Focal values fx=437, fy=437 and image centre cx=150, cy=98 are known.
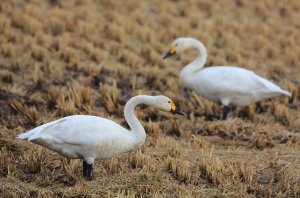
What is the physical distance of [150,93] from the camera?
7.70 meters

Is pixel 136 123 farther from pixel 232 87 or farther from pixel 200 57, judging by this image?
pixel 200 57

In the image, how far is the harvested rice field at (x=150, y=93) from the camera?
174 inches

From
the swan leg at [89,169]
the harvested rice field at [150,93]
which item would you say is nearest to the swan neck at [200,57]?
the harvested rice field at [150,93]

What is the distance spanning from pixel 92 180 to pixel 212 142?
2.19m

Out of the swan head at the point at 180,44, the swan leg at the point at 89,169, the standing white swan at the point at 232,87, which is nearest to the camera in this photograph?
the swan leg at the point at 89,169

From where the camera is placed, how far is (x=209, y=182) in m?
4.55

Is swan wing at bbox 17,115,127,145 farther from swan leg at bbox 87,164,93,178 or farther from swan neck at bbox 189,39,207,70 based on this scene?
swan neck at bbox 189,39,207,70

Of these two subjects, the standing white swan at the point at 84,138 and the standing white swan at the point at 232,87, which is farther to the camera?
the standing white swan at the point at 232,87

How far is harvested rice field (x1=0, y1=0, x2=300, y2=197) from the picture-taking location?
14.5 feet

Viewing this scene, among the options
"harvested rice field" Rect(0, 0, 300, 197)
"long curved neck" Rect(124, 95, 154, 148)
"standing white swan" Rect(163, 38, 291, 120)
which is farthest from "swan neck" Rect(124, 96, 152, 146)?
"standing white swan" Rect(163, 38, 291, 120)

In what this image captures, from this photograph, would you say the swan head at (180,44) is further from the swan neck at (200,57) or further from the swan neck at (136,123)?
the swan neck at (136,123)

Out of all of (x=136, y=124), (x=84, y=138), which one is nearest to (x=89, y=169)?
(x=84, y=138)

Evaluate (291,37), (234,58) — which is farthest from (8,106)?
(291,37)

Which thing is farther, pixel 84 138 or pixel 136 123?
pixel 136 123
